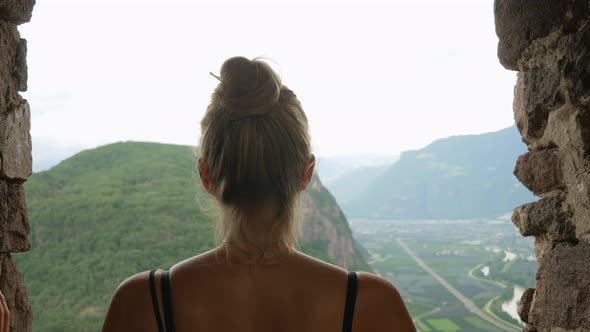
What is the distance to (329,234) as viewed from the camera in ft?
37.7

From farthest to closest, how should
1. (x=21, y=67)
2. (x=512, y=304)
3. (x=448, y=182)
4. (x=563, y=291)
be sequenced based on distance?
1. (x=448, y=182)
2. (x=512, y=304)
3. (x=21, y=67)
4. (x=563, y=291)

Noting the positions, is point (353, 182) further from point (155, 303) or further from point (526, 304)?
point (155, 303)

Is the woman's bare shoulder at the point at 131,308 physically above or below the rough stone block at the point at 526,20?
below

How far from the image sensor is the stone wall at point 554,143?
1.58m

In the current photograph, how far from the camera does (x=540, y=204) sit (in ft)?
6.03

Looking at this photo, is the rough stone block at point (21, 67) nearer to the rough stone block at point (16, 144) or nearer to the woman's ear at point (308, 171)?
the rough stone block at point (16, 144)

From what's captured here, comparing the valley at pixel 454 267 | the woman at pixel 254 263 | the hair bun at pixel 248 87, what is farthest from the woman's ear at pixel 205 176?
the valley at pixel 454 267

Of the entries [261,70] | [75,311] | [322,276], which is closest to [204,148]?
[261,70]

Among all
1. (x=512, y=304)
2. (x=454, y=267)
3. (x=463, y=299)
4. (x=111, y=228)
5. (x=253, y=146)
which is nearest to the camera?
(x=253, y=146)

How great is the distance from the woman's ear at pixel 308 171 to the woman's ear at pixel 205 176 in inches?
A: 8.1

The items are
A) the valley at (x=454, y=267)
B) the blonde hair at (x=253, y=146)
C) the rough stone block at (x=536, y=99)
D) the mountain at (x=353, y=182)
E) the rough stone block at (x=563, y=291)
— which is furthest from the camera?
the mountain at (x=353, y=182)

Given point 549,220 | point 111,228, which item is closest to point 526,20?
point 549,220

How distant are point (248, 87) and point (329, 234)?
10.3 m

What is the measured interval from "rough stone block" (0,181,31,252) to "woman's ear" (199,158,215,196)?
801 millimetres
